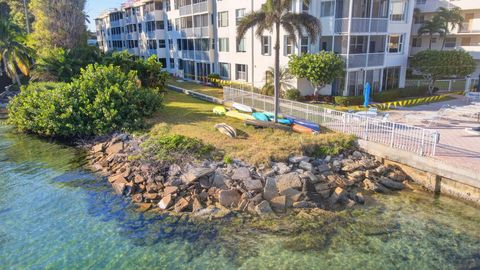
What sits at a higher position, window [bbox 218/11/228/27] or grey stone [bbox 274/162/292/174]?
window [bbox 218/11/228/27]

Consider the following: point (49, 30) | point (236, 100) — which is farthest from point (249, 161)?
point (49, 30)

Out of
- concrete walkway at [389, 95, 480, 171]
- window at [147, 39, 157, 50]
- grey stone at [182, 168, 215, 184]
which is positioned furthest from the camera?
window at [147, 39, 157, 50]

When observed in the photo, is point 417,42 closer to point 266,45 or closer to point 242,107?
point 266,45

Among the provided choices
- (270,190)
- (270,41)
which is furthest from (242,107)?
(270,190)

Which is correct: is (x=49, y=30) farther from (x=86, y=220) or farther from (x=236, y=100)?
(x=86, y=220)

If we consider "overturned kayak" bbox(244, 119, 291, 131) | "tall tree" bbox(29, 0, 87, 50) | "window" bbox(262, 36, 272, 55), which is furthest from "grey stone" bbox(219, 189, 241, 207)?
"tall tree" bbox(29, 0, 87, 50)

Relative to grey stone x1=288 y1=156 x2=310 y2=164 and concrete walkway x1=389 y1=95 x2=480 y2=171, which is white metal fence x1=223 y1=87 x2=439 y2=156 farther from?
grey stone x1=288 y1=156 x2=310 y2=164

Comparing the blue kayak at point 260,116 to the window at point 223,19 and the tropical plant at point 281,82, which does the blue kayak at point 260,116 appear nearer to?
the tropical plant at point 281,82
